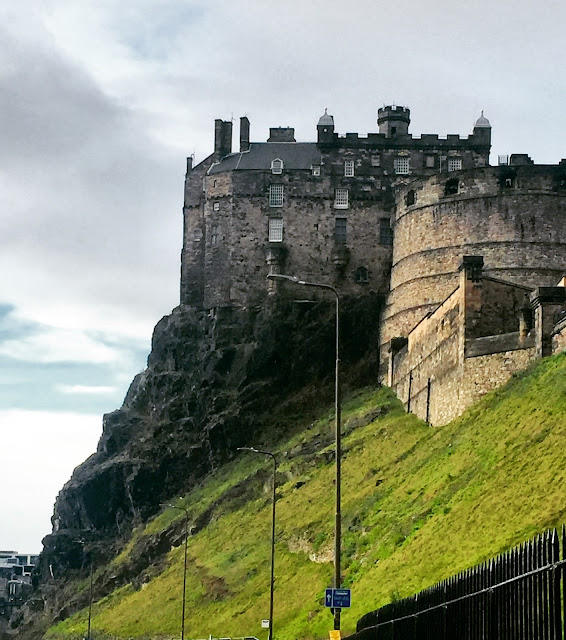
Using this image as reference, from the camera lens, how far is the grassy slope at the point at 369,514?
44.7 meters

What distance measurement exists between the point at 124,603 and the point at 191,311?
2415 cm

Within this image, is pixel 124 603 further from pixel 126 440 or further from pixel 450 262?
pixel 450 262

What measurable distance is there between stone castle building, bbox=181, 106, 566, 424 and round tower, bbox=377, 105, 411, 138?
0.07 metres

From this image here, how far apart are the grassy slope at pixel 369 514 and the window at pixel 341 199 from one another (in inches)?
595

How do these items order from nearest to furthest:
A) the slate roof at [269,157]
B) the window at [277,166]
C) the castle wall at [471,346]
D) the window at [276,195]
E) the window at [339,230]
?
the castle wall at [471,346], the window at [339,230], the window at [276,195], the window at [277,166], the slate roof at [269,157]

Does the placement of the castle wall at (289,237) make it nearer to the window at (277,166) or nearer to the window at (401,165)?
the window at (277,166)

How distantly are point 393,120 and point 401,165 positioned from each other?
4.39 metres

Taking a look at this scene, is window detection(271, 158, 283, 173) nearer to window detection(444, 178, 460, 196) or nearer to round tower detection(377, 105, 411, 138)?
round tower detection(377, 105, 411, 138)

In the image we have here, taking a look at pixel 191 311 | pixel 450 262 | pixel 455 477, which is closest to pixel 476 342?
pixel 455 477

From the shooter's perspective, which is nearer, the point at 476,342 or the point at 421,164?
the point at 476,342

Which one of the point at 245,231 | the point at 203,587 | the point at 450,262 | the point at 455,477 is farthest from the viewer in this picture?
→ the point at 245,231

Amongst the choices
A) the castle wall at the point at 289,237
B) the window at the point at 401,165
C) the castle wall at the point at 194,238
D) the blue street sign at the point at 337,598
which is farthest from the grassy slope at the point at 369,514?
the window at the point at 401,165

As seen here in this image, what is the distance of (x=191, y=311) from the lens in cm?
9856

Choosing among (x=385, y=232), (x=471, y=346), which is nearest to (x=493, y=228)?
(x=385, y=232)
